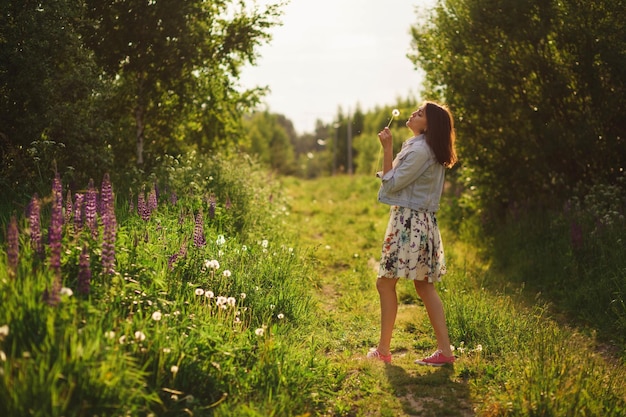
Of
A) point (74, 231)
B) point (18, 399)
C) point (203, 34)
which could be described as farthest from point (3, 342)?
point (203, 34)

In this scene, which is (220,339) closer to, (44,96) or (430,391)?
(430,391)

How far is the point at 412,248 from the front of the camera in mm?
5152

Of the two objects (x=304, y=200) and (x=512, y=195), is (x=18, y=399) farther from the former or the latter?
(x=304, y=200)

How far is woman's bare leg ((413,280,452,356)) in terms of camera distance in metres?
5.23

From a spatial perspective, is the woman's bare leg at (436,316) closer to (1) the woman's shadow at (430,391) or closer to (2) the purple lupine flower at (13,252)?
(1) the woman's shadow at (430,391)

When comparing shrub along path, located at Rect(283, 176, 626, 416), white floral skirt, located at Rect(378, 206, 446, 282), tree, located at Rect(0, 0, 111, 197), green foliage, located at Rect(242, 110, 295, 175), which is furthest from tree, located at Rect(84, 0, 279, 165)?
green foliage, located at Rect(242, 110, 295, 175)

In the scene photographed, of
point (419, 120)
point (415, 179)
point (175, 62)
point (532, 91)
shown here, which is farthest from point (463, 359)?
point (175, 62)

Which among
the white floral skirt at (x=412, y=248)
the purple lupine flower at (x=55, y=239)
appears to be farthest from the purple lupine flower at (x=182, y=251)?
Answer: the white floral skirt at (x=412, y=248)

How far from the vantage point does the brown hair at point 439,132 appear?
5199 millimetres

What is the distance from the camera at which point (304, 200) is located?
1892cm

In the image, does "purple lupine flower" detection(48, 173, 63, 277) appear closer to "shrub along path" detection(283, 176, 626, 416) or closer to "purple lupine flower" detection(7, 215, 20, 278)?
"purple lupine flower" detection(7, 215, 20, 278)

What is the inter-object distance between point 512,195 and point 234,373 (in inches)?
320

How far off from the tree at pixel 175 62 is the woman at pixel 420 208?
20.5ft

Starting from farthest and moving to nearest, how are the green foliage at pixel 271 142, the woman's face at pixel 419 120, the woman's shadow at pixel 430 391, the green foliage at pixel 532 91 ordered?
the green foliage at pixel 271 142, the green foliage at pixel 532 91, the woman's face at pixel 419 120, the woman's shadow at pixel 430 391
